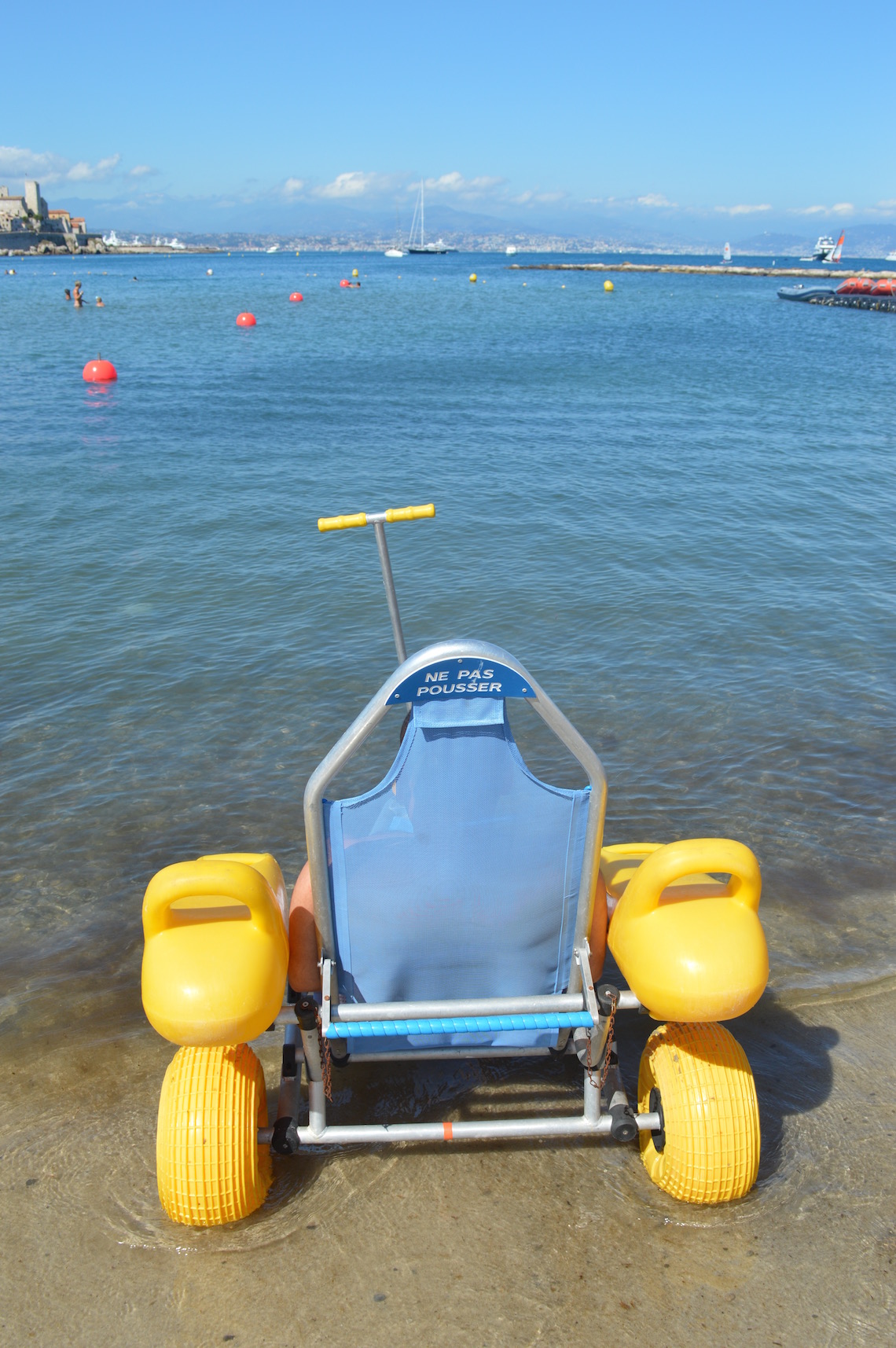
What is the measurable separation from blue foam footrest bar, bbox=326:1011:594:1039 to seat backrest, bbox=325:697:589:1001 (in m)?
0.21

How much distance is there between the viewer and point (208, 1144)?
2.99 m

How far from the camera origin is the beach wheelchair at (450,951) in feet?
9.29

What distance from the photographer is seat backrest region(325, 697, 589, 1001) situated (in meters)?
2.89

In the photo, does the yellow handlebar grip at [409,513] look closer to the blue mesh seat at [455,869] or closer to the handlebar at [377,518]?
the handlebar at [377,518]

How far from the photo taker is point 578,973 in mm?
3209

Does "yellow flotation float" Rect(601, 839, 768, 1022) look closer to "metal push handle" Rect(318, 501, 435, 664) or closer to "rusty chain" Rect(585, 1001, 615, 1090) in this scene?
"rusty chain" Rect(585, 1001, 615, 1090)

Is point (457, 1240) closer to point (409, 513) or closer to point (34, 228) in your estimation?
point (409, 513)

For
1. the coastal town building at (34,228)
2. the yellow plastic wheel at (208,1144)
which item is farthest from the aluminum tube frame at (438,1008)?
the coastal town building at (34,228)

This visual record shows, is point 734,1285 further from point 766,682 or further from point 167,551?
point 167,551

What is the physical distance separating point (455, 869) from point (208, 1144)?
3.86 feet

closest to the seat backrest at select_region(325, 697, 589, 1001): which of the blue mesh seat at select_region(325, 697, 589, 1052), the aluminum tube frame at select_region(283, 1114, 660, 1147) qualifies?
the blue mesh seat at select_region(325, 697, 589, 1052)

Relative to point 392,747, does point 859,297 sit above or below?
below

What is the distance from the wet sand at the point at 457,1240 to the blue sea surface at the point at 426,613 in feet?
3.70

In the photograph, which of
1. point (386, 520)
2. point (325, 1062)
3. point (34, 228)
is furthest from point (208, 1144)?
point (34, 228)
